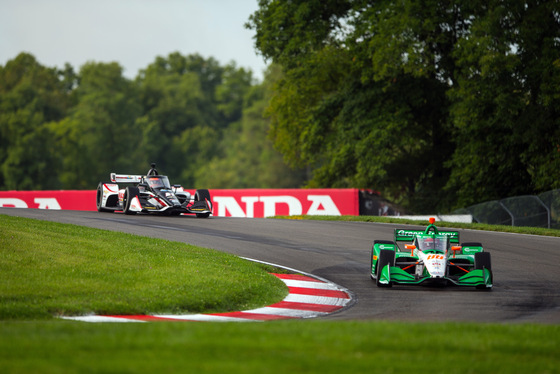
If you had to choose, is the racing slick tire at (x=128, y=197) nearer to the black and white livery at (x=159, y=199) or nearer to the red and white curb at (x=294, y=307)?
the black and white livery at (x=159, y=199)

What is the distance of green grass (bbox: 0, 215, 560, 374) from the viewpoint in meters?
6.48

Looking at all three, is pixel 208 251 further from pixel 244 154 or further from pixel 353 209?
pixel 244 154

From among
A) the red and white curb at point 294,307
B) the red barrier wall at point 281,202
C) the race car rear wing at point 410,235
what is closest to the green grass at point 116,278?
the red and white curb at point 294,307

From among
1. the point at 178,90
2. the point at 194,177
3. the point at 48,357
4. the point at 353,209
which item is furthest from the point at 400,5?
the point at 178,90

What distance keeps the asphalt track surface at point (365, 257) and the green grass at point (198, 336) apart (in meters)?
2.04

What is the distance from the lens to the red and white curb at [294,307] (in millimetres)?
10945

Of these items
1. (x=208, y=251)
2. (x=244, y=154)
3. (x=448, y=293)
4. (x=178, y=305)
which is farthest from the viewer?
(x=244, y=154)

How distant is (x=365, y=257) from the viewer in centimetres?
1867

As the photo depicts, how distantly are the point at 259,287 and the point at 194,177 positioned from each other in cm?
9145

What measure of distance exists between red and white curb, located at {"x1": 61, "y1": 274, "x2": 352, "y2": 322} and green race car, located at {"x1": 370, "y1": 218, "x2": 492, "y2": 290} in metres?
1.03

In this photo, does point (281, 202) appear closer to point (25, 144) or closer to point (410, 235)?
point (410, 235)

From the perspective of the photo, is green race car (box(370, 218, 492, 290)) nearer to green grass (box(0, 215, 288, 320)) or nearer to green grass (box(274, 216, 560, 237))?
green grass (box(0, 215, 288, 320))

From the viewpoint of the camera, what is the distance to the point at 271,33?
38.9m

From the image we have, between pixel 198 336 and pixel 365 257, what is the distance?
11.4 metres
